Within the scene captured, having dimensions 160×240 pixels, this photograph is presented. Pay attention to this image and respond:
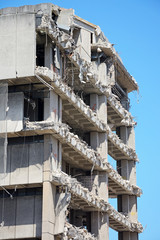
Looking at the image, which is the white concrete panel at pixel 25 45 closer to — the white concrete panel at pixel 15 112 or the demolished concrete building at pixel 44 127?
the demolished concrete building at pixel 44 127

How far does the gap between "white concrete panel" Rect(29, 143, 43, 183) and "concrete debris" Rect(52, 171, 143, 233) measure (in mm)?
1672

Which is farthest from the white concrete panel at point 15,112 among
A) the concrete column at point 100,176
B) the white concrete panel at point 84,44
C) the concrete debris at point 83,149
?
the concrete column at point 100,176

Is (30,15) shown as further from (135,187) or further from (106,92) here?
(135,187)

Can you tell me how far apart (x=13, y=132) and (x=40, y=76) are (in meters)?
6.26

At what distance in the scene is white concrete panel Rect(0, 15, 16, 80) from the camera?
6372 centimetres

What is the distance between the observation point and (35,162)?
63.6 metres

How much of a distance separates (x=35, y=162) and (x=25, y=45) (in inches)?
466

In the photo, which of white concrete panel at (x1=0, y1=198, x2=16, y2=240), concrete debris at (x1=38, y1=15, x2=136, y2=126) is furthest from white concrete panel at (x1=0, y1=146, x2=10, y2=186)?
concrete debris at (x1=38, y1=15, x2=136, y2=126)

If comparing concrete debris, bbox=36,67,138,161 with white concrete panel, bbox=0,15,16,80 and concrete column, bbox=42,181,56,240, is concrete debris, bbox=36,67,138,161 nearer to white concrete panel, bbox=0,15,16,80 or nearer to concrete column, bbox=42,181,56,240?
white concrete panel, bbox=0,15,16,80

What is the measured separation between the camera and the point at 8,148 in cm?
6538

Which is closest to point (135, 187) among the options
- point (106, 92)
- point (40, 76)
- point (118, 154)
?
point (118, 154)

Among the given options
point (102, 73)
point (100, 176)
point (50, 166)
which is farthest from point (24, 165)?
point (102, 73)

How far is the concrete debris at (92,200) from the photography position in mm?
63406

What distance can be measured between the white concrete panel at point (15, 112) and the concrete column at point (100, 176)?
16.7 metres
